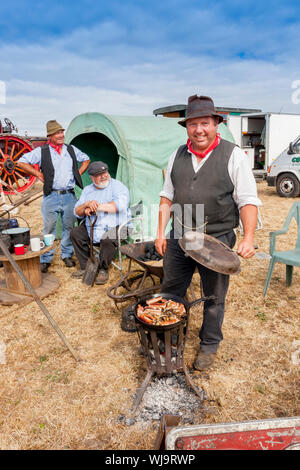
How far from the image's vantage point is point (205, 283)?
2.78 meters

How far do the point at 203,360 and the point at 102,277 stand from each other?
228cm

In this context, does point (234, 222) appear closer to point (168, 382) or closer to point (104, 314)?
point (168, 382)

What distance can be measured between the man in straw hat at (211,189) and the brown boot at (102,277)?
6.93ft

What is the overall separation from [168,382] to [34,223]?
6.75 meters

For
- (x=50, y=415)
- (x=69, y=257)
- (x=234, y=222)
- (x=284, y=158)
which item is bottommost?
(x=50, y=415)

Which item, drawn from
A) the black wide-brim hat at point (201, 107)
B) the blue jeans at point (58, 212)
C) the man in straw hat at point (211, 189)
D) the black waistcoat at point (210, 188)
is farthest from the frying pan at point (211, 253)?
the blue jeans at point (58, 212)

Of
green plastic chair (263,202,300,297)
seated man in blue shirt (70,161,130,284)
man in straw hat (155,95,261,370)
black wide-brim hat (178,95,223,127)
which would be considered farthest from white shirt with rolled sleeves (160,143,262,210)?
seated man in blue shirt (70,161,130,284)

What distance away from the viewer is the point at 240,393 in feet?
8.74

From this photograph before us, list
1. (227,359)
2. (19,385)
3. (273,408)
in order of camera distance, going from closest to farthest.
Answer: (273,408) → (19,385) → (227,359)

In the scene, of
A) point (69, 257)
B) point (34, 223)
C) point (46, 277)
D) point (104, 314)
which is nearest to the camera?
point (104, 314)

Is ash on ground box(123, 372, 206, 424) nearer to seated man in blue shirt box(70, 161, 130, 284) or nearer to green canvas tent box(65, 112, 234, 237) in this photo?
seated man in blue shirt box(70, 161, 130, 284)

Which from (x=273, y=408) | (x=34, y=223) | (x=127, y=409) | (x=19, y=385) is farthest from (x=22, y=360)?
(x=34, y=223)

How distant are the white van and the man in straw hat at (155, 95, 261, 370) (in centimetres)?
833

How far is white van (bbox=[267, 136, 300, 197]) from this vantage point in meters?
9.84
